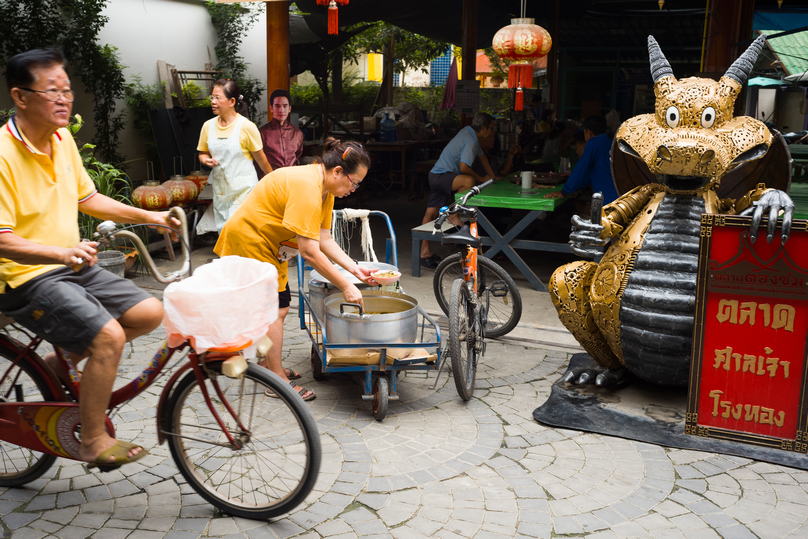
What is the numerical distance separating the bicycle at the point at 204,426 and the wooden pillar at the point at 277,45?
538 centimetres

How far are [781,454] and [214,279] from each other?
321 centimetres

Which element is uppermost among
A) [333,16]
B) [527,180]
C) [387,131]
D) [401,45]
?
[401,45]

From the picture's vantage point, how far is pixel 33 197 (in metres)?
2.94

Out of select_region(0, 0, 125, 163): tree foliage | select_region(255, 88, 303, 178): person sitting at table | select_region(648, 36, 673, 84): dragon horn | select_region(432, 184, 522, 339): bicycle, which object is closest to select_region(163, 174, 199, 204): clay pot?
select_region(255, 88, 303, 178): person sitting at table

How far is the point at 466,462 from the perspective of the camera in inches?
150

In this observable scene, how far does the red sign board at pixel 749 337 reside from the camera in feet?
12.4

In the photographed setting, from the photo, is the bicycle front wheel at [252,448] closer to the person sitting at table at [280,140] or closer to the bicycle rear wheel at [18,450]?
the bicycle rear wheel at [18,450]

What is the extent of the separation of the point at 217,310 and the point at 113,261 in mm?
4247

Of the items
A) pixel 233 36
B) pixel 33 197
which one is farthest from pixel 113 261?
pixel 233 36

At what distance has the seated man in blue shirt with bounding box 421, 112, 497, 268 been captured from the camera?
8.00 meters

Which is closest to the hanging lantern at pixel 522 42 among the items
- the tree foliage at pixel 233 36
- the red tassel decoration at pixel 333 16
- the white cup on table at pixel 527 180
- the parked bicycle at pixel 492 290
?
the white cup on table at pixel 527 180

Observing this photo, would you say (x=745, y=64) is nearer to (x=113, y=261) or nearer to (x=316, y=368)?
(x=316, y=368)

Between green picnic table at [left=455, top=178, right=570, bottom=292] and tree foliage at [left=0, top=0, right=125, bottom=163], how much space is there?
5.85 m

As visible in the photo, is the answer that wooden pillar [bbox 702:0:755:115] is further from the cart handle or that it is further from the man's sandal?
the man's sandal
